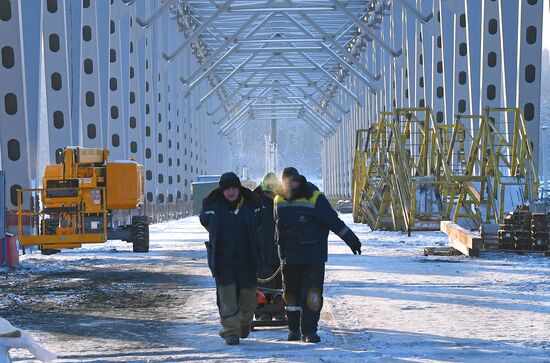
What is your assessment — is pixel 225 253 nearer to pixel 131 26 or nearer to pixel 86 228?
pixel 86 228

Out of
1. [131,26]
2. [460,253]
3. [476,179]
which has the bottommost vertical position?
[460,253]

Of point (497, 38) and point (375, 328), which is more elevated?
point (497, 38)

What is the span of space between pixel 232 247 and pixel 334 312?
224 cm

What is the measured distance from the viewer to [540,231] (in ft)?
57.7

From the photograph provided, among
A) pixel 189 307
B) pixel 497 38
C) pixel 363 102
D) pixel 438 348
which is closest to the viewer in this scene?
pixel 438 348

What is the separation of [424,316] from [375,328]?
930 millimetres

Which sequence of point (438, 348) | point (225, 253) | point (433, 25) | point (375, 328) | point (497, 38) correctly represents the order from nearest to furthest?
1. point (438, 348)
2. point (225, 253)
3. point (375, 328)
4. point (497, 38)
5. point (433, 25)

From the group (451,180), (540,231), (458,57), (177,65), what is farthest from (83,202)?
(177,65)

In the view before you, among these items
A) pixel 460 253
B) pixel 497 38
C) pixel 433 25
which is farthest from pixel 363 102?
pixel 460 253

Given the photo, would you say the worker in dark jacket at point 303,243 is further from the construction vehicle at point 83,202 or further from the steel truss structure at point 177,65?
the steel truss structure at point 177,65

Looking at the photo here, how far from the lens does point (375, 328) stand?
848 centimetres

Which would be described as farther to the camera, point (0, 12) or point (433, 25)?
point (433, 25)

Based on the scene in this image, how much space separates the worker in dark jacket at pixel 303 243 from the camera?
783 cm

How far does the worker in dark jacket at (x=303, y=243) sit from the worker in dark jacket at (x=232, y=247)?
0.25 metres
